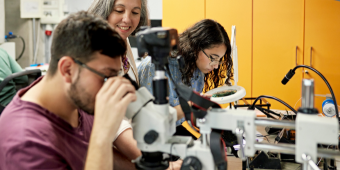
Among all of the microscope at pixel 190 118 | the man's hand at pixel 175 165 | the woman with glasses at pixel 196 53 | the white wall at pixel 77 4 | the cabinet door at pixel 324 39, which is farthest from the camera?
the white wall at pixel 77 4

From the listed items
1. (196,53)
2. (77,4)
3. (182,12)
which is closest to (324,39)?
(182,12)

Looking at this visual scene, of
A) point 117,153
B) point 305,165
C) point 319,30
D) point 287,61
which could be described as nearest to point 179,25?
point 287,61

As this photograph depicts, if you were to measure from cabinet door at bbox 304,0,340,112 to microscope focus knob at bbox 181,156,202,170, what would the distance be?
2906 mm

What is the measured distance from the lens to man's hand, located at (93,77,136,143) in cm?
80

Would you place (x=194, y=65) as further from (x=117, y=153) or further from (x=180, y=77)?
(x=117, y=153)

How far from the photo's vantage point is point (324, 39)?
3252 millimetres

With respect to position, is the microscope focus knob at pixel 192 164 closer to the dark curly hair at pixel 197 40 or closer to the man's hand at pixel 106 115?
the man's hand at pixel 106 115

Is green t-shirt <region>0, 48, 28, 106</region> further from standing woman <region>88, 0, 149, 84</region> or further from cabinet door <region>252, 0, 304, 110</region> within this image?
cabinet door <region>252, 0, 304, 110</region>

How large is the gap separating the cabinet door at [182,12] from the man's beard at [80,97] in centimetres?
288

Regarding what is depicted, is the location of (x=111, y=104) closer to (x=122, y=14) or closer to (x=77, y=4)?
(x=122, y=14)

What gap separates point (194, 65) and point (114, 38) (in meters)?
0.92

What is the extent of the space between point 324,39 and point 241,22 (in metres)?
0.94

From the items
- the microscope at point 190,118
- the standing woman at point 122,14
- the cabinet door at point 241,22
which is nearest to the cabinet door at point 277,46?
the cabinet door at point 241,22

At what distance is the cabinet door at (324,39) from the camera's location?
3215 mm
